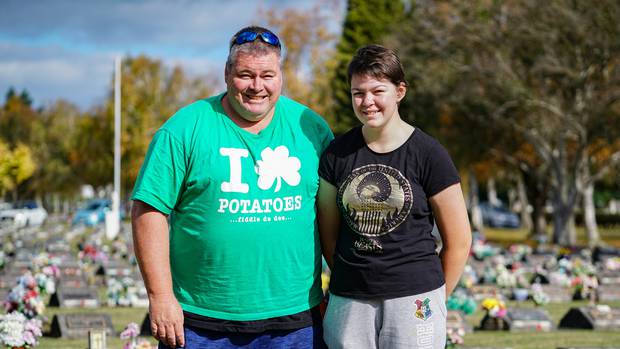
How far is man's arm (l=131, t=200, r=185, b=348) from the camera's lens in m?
3.94

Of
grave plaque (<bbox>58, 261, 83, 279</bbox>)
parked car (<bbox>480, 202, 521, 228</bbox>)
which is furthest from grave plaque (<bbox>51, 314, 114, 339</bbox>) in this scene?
parked car (<bbox>480, 202, 521, 228</bbox>)

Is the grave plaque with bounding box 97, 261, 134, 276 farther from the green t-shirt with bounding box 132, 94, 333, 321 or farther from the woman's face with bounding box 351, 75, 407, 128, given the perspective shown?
the woman's face with bounding box 351, 75, 407, 128

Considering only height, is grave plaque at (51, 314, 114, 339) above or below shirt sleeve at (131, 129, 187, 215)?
below

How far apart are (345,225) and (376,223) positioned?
0.53 ft

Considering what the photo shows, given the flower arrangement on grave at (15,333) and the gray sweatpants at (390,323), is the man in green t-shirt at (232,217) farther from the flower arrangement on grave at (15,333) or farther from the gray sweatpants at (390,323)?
the flower arrangement on grave at (15,333)

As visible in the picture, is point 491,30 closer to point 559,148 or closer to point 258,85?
point 559,148

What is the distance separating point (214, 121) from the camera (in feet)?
13.3

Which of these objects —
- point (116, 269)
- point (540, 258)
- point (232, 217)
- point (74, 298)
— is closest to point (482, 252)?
point (540, 258)

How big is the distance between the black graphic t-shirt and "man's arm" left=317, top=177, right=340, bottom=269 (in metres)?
0.07

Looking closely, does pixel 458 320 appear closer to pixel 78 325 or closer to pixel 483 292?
pixel 483 292

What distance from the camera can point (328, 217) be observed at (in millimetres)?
4211

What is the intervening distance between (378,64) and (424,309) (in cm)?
104

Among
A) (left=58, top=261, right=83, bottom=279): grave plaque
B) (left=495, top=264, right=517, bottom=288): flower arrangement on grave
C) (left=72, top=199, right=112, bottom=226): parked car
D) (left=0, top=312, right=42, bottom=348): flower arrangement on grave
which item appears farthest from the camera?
(left=72, top=199, right=112, bottom=226): parked car

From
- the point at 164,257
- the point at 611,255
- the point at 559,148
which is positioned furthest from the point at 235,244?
the point at 559,148
